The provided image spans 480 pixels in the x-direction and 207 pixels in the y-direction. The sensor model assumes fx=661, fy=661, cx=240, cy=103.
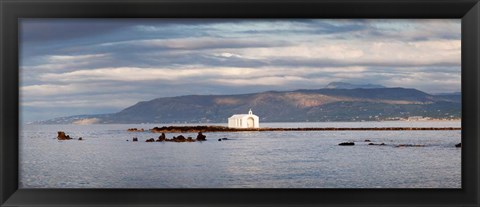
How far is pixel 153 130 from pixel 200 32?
0.58 metres

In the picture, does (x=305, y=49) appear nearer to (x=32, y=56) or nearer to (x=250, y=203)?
(x=250, y=203)

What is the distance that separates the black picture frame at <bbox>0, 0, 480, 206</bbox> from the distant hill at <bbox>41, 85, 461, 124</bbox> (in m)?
0.24

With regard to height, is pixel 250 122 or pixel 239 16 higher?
pixel 239 16

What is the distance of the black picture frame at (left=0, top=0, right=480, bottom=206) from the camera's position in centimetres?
314

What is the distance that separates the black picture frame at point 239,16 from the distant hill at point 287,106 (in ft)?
0.79

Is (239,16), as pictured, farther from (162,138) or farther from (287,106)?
(162,138)

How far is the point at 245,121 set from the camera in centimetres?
347

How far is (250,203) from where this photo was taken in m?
3.17

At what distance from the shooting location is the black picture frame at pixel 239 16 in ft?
10.3

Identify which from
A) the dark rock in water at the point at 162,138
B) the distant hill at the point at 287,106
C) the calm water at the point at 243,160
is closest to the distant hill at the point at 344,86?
the distant hill at the point at 287,106

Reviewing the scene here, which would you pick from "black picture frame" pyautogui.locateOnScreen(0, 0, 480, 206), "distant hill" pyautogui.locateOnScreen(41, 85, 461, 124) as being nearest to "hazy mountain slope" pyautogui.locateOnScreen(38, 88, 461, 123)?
"distant hill" pyautogui.locateOnScreen(41, 85, 461, 124)

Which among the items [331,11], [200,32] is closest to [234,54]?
[200,32]

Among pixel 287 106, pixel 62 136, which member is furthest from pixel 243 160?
pixel 62 136

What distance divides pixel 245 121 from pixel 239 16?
1.92 feet
